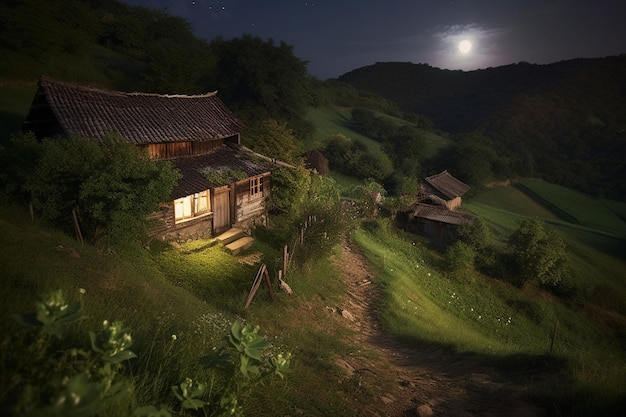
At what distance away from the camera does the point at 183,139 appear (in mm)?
17125

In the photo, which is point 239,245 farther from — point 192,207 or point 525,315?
point 525,315

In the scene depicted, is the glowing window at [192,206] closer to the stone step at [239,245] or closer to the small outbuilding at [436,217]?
the stone step at [239,245]

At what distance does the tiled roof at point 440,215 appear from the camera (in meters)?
30.0

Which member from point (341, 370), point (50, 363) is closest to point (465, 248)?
point (341, 370)

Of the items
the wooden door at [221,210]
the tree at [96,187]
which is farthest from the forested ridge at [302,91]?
the tree at [96,187]

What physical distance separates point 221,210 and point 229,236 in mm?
1535

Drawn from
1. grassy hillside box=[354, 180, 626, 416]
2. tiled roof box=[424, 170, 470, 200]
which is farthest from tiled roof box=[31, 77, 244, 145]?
tiled roof box=[424, 170, 470, 200]

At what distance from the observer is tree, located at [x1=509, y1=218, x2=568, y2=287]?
2411cm

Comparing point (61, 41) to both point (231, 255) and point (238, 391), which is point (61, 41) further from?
point (238, 391)

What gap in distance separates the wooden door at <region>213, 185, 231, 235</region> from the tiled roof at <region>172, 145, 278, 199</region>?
34.4 inches

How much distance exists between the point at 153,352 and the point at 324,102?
2815 inches

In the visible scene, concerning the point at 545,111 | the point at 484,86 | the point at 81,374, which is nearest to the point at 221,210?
the point at 81,374

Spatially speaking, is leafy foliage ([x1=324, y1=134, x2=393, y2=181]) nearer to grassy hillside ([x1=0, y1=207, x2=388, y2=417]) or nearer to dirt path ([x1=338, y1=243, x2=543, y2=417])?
grassy hillside ([x1=0, y1=207, x2=388, y2=417])

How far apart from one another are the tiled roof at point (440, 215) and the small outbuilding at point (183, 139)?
16.8 m
